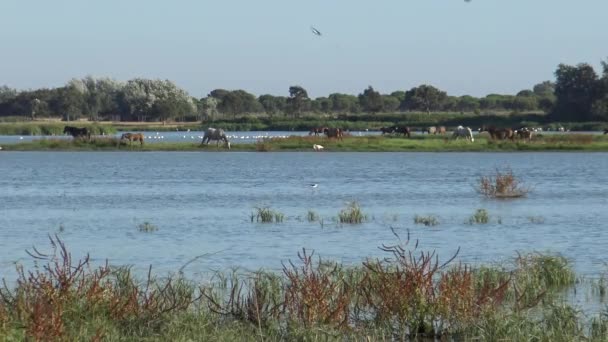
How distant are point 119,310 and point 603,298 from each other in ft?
23.6

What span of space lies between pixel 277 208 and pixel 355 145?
40.7 metres

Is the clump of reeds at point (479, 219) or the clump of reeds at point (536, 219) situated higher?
the clump of reeds at point (479, 219)

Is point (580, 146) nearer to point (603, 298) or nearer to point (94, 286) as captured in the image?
point (603, 298)

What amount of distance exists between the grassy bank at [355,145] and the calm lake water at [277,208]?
207 inches

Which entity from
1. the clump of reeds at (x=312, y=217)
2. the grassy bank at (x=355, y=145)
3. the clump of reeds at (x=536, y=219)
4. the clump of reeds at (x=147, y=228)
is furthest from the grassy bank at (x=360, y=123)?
the clump of reeds at (x=536, y=219)

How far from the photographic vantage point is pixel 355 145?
7688 cm

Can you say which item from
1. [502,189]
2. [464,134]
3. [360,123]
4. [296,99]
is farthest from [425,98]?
[502,189]

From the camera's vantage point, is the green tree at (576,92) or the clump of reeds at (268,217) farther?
the green tree at (576,92)

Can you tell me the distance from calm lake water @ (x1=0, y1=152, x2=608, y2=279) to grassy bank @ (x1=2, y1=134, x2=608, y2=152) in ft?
17.2

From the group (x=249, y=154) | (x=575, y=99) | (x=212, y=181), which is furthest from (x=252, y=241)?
(x=575, y=99)

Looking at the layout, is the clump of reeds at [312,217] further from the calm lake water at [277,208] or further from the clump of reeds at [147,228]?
the clump of reeds at [147,228]

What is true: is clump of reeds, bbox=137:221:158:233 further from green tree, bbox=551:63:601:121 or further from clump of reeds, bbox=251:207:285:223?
green tree, bbox=551:63:601:121

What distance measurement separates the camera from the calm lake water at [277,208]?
24.8 metres

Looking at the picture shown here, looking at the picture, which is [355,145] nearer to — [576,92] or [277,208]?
[277,208]
